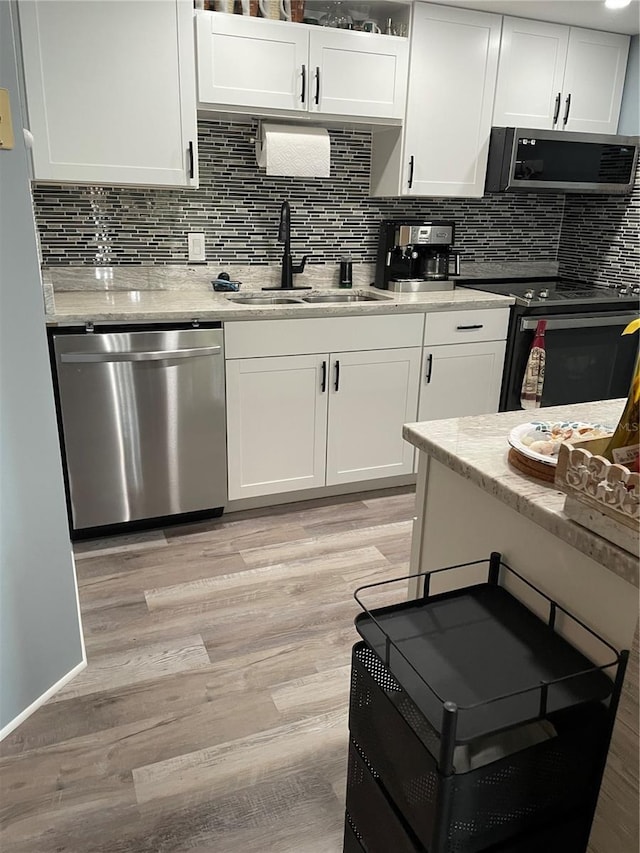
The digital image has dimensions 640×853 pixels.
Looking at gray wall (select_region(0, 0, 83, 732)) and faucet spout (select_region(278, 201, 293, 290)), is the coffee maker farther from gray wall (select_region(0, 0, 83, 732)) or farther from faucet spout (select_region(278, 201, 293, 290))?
gray wall (select_region(0, 0, 83, 732))

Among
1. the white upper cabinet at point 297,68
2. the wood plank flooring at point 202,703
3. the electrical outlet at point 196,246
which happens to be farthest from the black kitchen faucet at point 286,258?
the wood plank flooring at point 202,703

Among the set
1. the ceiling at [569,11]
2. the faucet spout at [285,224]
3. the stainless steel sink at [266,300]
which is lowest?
the stainless steel sink at [266,300]

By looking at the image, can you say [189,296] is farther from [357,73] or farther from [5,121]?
[5,121]

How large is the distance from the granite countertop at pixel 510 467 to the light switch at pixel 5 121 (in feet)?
3.74

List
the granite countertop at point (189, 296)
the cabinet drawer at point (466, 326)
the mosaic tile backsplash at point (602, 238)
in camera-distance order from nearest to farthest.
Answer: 1. the granite countertop at point (189, 296)
2. the cabinet drawer at point (466, 326)
3. the mosaic tile backsplash at point (602, 238)

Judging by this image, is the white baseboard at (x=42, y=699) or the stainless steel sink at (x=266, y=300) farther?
the stainless steel sink at (x=266, y=300)


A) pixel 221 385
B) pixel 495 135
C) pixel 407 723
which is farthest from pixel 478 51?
pixel 407 723

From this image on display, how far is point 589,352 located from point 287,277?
63.5 inches

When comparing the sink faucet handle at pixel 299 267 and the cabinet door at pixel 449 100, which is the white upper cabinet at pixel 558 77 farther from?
the sink faucet handle at pixel 299 267

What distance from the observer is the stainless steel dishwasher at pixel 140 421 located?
8.21 feet

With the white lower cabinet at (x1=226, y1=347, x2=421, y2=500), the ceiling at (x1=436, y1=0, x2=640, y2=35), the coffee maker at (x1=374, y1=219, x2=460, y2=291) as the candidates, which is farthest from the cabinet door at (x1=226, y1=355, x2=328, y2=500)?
the ceiling at (x1=436, y1=0, x2=640, y2=35)

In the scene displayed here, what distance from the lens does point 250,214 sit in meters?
3.25

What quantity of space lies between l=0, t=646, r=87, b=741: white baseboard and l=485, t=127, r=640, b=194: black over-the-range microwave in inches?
111

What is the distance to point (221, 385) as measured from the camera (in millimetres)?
2754
